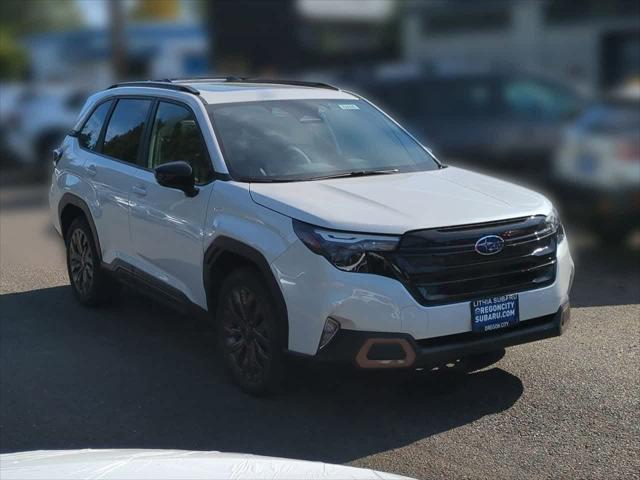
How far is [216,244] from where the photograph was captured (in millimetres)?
5660

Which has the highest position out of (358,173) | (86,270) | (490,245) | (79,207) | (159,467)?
(159,467)

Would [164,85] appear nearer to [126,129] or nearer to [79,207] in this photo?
[126,129]

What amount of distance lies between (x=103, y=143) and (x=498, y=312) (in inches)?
141

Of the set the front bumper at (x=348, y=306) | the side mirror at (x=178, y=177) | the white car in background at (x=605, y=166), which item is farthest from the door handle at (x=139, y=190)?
the white car in background at (x=605, y=166)

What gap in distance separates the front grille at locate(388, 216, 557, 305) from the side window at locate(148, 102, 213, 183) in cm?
153

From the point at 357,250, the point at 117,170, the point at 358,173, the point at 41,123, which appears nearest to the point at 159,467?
the point at 357,250

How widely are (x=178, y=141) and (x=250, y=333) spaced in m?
1.58

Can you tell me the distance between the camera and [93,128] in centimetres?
776

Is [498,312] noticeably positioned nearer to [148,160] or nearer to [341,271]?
[341,271]

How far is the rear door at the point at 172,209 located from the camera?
5953 millimetres

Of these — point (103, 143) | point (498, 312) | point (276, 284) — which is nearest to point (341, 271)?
point (276, 284)

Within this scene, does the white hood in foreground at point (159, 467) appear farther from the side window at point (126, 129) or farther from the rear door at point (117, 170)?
the side window at point (126, 129)

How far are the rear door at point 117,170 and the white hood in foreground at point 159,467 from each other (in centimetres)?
412

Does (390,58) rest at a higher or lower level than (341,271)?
lower
